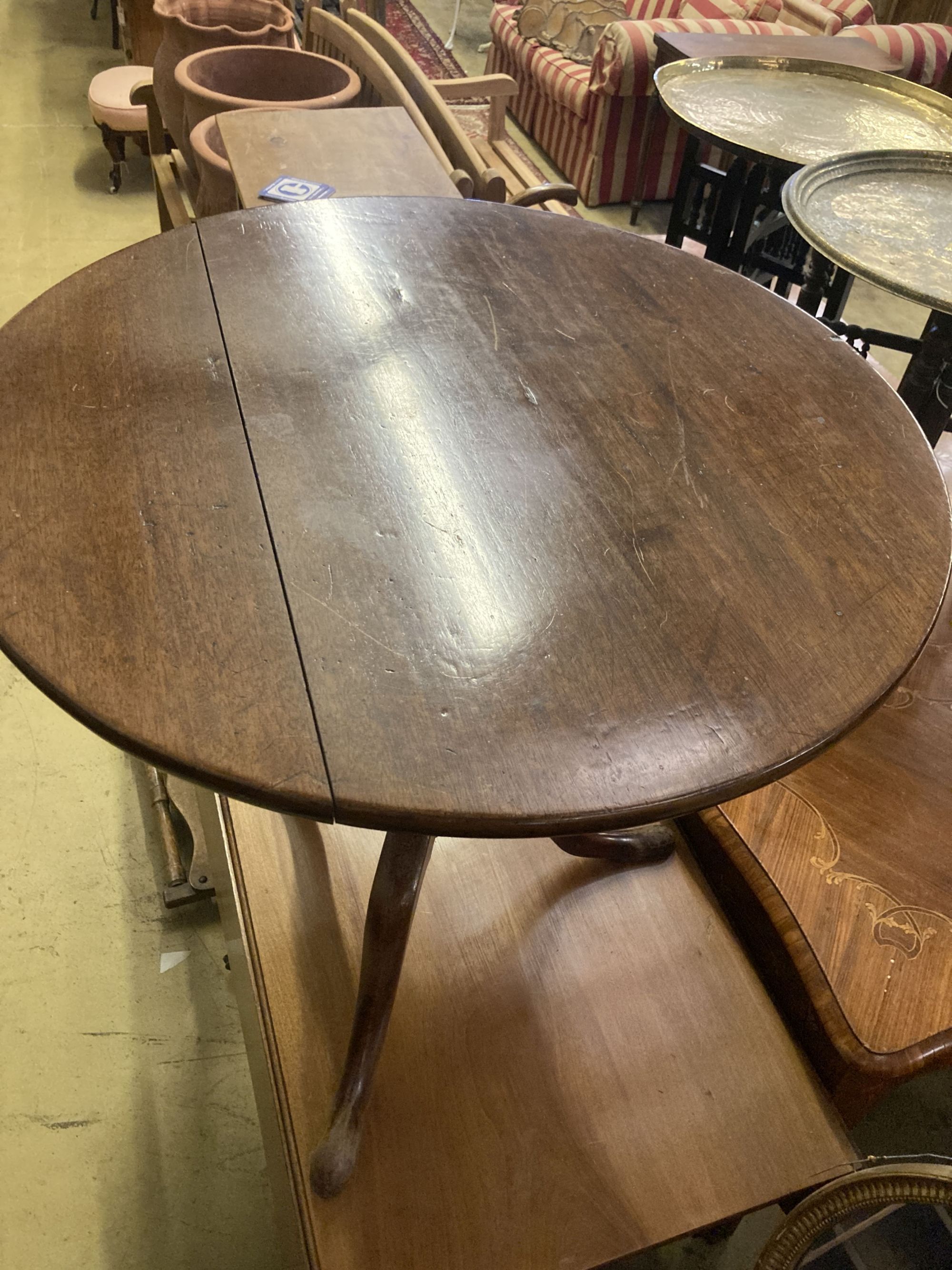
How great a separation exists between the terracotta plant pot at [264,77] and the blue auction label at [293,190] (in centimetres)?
61

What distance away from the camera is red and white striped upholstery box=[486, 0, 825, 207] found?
343cm

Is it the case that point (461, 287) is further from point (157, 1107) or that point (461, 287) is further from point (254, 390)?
point (157, 1107)

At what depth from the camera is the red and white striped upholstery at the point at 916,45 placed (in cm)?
317

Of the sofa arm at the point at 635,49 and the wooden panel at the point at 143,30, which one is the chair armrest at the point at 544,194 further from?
the wooden panel at the point at 143,30

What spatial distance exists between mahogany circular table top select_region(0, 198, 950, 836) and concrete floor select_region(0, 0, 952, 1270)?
0.97m

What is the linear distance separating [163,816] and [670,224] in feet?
7.81

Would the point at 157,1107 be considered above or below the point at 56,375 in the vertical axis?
below

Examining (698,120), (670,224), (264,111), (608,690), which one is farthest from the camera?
(670,224)

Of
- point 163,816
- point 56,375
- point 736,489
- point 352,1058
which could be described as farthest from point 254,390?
point 163,816

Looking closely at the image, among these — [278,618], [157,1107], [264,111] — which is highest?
[278,618]

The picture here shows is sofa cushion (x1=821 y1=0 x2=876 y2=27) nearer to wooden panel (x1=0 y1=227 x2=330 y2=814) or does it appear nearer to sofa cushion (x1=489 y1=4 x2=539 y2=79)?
sofa cushion (x1=489 y1=4 x2=539 y2=79)

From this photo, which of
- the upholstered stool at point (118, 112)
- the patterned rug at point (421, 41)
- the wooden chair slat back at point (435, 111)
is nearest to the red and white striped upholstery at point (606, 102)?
the patterned rug at point (421, 41)

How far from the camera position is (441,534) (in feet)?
2.61

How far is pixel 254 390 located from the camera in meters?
0.92
